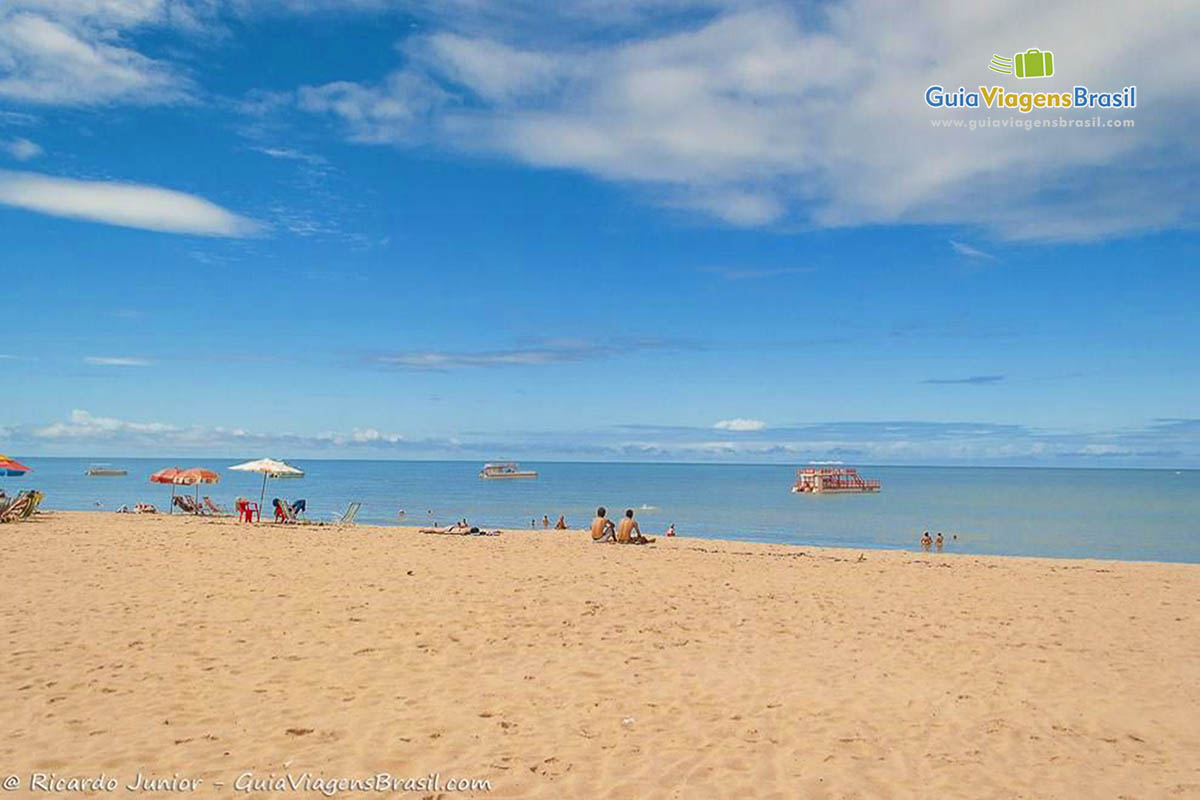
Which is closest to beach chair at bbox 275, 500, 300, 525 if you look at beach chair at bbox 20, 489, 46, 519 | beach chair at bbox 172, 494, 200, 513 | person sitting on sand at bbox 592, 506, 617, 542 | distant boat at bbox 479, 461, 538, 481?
beach chair at bbox 172, 494, 200, 513

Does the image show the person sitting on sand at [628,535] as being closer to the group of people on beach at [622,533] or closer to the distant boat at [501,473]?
the group of people on beach at [622,533]

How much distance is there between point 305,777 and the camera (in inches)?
215

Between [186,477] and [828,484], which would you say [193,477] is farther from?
[828,484]

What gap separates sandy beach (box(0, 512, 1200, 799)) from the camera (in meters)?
5.73

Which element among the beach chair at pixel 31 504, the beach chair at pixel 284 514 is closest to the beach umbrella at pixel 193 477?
the beach chair at pixel 284 514

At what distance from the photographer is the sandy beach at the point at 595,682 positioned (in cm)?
573

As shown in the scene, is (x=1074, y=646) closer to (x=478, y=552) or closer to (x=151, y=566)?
(x=478, y=552)

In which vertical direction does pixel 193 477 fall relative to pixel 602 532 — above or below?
above

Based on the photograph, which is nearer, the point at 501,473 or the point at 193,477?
the point at 193,477

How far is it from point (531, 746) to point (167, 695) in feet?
11.5

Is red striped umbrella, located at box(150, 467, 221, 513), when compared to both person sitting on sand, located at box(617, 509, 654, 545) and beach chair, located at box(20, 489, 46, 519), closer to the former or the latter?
→ beach chair, located at box(20, 489, 46, 519)

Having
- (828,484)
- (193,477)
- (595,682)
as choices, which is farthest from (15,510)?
(828,484)

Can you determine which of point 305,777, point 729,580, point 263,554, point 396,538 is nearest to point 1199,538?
point 729,580

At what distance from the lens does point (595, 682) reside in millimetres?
A: 7848
